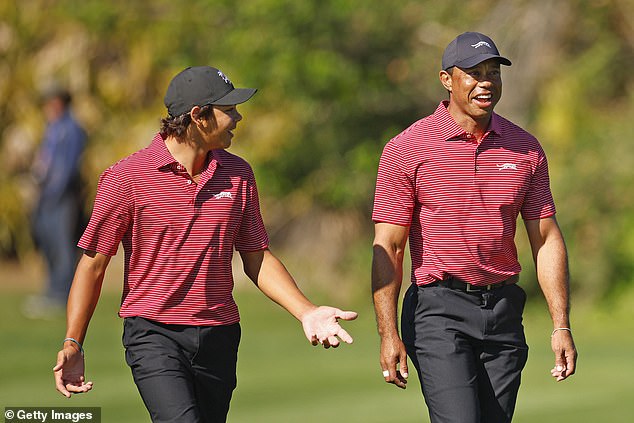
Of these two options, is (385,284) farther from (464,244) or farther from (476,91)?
(476,91)

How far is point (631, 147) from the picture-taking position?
15812mm

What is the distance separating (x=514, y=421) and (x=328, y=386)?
2.05 meters

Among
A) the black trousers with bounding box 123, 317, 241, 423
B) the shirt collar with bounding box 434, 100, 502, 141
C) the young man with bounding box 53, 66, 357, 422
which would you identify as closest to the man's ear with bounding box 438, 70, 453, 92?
the shirt collar with bounding box 434, 100, 502, 141

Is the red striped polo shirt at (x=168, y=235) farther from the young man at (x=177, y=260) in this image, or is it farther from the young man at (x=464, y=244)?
the young man at (x=464, y=244)

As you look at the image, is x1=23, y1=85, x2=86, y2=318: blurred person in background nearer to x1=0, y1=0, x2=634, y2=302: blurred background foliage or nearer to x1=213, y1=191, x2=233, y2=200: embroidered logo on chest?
x1=0, y1=0, x2=634, y2=302: blurred background foliage

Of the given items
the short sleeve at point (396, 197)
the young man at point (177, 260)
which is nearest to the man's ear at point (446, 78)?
the short sleeve at point (396, 197)

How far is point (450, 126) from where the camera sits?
6.56 metres

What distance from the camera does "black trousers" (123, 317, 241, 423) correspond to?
619cm

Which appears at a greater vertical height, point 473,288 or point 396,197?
point 396,197

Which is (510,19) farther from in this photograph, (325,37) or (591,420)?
(591,420)

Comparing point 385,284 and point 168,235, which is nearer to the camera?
point 168,235

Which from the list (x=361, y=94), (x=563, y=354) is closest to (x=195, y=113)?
(x=563, y=354)

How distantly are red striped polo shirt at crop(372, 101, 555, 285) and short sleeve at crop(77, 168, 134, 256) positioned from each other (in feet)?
3.60

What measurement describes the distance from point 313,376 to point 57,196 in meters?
4.48
